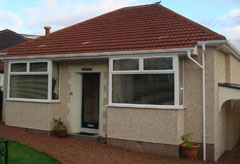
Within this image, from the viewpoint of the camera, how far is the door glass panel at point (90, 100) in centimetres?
1073

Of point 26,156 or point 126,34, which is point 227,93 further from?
point 26,156

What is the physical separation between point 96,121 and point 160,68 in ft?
11.9

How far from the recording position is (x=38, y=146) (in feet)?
27.6

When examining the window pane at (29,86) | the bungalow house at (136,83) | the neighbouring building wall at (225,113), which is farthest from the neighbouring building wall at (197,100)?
the window pane at (29,86)

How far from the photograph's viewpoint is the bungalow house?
8.24 metres

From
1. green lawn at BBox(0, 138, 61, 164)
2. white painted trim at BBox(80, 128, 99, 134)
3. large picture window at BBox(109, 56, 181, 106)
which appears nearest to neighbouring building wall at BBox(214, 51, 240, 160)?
large picture window at BBox(109, 56, 181, 106)

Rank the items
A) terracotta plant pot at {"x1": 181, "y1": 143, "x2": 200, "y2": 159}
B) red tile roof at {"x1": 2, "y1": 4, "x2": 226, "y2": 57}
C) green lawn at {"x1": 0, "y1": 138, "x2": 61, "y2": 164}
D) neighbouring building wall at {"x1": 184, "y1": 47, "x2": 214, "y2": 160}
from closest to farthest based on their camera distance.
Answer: green lawn at {"x1": 0, "y1": 138, "x2": 61, "y2": 164} → terracotta plant pot at {"x1": 181, "y1": 143, "x2": 200, "y2": 159} → neighbouring building wall at {"x1": 184, "y1": 47, "x2": 214, "y2": 160} → red tile roof at {"x1": 2, "y1": 4, "x2": 226, "y2": 57}

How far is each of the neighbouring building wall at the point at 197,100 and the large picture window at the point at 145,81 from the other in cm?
51

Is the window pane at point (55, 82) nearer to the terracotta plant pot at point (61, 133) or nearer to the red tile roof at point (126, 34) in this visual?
the red tile roof at point (126, 34)

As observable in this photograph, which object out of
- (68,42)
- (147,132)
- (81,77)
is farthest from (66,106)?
(147,132)

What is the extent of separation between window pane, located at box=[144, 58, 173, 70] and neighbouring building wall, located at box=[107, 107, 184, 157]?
1270 mm

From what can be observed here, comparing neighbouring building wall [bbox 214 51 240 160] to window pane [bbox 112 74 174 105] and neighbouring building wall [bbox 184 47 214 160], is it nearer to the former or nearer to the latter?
neighbouring building wall [bbox 184 47 214 160]

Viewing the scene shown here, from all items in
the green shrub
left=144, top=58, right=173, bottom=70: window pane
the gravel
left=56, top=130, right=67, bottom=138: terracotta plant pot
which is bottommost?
the gravel

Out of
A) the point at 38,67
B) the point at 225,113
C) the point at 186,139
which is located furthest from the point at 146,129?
the point at 38,67
